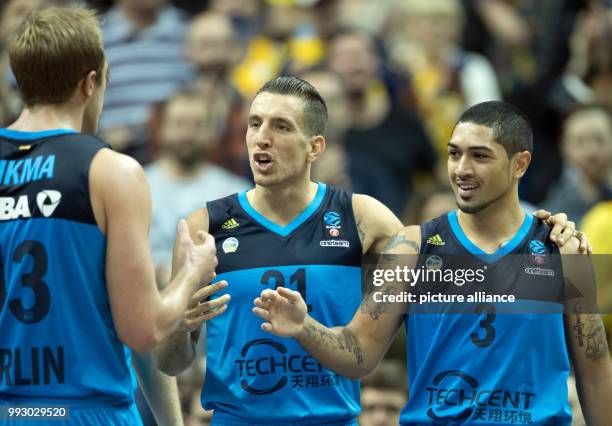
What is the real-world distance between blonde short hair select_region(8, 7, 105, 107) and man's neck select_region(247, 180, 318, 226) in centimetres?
181

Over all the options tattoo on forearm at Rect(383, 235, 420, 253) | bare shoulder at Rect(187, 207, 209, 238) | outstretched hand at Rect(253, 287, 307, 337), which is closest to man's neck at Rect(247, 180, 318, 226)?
bare shoulder at Rect(187, 207, 209, 238)

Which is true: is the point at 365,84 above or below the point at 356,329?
above

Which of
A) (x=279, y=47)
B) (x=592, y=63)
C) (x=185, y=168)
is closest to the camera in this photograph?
(x=185, y=168)

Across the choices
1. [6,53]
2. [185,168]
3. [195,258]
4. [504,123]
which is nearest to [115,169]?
[195,258]

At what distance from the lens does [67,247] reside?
15.3ft

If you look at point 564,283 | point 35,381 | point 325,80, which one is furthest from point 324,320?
point 325,80

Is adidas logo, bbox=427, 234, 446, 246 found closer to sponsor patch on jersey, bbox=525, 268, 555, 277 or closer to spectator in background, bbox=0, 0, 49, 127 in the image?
sponsor patch on jersey, bbox=525, 268, 555, 277

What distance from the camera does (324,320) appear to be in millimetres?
6172

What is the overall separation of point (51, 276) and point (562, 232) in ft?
9.57

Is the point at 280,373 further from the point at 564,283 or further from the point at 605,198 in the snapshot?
the point at 605,198

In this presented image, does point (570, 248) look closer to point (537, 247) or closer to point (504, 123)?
point (537, 247)

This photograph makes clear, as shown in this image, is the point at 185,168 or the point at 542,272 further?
the point at 185,168

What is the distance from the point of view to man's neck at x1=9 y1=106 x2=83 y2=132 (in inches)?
190

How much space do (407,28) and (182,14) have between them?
2.65 metres
